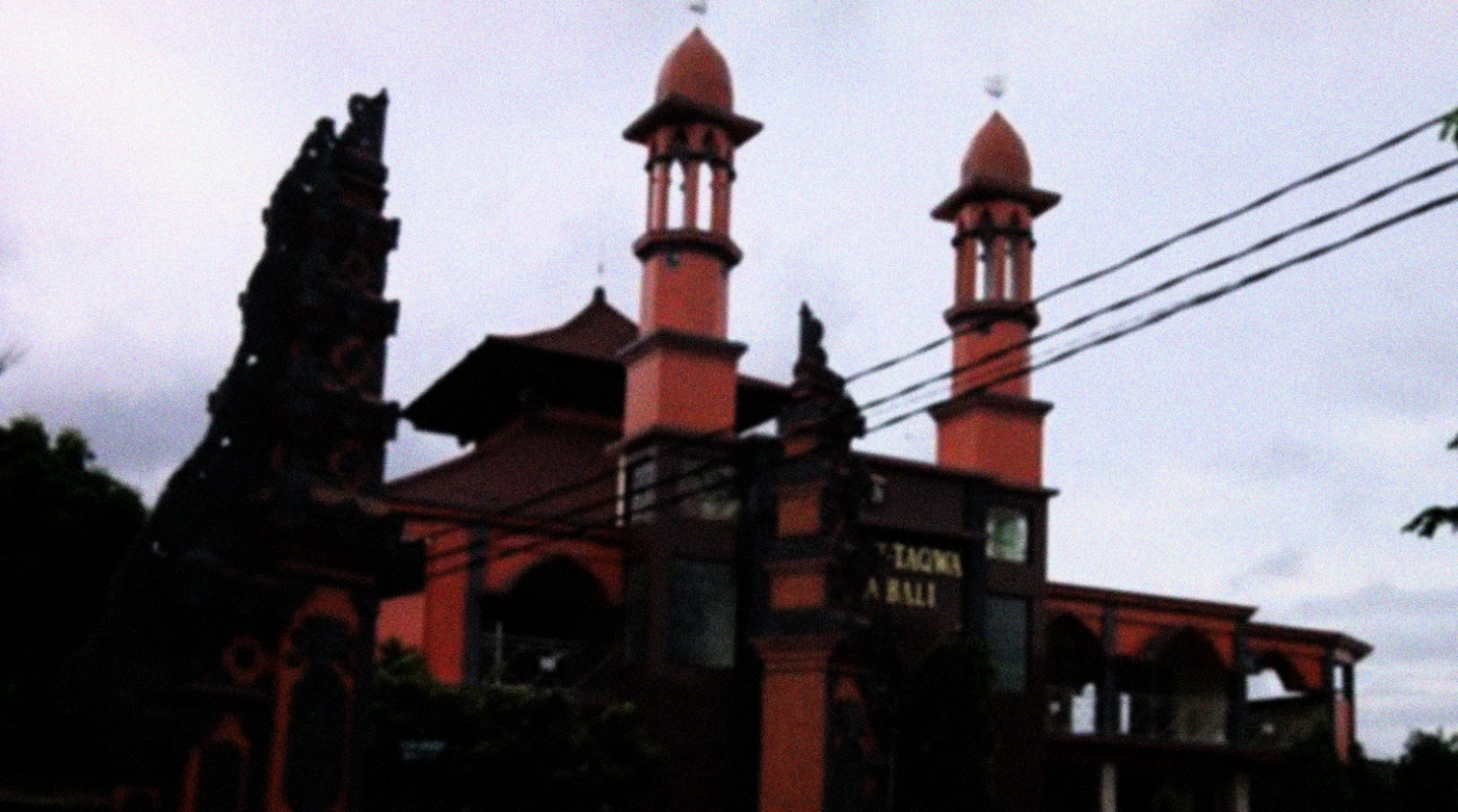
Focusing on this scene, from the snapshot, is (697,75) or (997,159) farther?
(997,159)

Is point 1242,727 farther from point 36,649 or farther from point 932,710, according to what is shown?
point 36,649

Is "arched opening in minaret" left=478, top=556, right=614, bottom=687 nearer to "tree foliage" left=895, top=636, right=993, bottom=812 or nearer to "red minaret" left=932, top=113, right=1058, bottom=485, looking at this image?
"tree foliage" left=895, top=636, right=993, bottom=812

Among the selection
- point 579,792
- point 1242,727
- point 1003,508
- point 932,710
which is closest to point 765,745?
point 579,792

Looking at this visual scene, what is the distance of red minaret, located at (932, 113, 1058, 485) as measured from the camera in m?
38.6

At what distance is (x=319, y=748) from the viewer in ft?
43.5

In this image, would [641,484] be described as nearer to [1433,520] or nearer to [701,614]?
[701,614]

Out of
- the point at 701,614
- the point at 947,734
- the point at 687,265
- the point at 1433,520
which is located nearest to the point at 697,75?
the point at 687,265

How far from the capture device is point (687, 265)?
35.3m

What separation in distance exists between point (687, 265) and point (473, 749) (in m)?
Answer: 11.7

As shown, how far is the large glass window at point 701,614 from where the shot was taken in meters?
33.7

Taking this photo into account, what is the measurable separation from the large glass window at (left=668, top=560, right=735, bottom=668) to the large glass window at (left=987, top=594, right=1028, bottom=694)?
18.8ft

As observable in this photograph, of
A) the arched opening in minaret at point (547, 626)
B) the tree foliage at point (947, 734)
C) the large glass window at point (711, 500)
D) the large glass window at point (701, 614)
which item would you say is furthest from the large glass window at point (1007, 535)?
the arched opening in minaret at point (547, 626)

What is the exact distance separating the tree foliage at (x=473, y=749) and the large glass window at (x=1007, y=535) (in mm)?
12226

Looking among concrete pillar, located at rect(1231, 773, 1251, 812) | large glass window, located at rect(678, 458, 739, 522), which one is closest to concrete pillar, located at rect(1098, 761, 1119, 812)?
concrete pillar, located at rect(1231, 773, 1251, 812)
